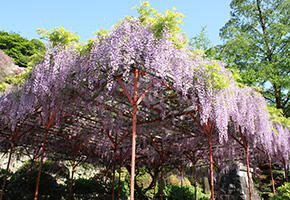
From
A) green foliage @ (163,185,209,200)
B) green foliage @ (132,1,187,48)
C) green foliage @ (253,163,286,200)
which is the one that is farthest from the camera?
green foliage @ (163,185,209,200)

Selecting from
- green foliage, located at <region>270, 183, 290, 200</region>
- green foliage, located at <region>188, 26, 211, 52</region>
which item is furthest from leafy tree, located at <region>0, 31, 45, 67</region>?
green foliage, located at <region>270, 183, 290, 200</region>

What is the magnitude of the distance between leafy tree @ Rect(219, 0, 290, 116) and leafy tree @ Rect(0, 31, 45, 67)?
24.5m

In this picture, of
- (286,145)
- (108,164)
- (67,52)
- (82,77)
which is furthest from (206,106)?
(108,164)

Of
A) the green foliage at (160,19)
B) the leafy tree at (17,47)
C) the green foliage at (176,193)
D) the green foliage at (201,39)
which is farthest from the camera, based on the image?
the leafy tree at (17,47)

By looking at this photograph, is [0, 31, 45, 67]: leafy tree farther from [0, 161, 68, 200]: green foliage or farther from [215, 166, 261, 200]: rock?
[215, 166, 261, 200]: rock

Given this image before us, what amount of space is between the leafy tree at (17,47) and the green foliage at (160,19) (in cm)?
2790

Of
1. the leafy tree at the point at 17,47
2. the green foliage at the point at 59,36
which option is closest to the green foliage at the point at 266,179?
the green foliage at the point at 59,36

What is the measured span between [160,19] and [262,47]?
46.1 ft

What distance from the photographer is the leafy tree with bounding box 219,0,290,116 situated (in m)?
14.3

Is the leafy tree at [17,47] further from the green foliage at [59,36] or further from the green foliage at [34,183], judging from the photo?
the green foliage at [59,36]

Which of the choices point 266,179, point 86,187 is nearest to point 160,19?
point 86,187

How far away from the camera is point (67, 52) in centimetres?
509

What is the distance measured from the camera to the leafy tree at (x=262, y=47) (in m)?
14.3

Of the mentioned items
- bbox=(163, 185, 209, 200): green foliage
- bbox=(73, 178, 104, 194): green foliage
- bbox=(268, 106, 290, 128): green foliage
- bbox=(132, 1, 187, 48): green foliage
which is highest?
bbox=(132, 1, 187, 48): green foliage
